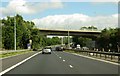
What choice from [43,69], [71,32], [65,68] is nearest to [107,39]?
[71,32]

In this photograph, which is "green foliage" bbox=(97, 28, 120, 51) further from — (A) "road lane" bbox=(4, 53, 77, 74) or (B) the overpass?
(A) "road lane" bbox=(4, 53, 77, 74)

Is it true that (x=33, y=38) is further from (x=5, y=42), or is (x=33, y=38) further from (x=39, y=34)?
(x=5, y=42)

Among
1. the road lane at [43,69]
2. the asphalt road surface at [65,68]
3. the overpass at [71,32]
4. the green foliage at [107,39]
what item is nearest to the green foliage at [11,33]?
the overpass at [71,32]

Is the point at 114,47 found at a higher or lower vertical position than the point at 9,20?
lower

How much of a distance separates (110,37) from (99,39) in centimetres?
591

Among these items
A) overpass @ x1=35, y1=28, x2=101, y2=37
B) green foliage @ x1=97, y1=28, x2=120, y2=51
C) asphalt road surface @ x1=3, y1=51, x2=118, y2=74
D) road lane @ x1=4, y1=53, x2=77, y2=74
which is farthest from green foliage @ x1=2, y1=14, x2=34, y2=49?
road lane @ x1=4, y1=53, x2=77, y2=74

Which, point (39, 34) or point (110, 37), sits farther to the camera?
point (39, 34)

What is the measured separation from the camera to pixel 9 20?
112 m

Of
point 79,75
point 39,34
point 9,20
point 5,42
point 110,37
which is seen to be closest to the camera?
point 79,75

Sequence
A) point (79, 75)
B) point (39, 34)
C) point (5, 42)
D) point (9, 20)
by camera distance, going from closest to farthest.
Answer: point (79, 75) → point (5, 42) → point (9, 20) → point (39, 34)

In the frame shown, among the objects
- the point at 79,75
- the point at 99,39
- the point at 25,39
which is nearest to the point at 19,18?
the point at 25,39

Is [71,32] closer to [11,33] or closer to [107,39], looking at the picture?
[107,39]

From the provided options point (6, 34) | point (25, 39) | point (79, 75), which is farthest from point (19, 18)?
point (79, 75)

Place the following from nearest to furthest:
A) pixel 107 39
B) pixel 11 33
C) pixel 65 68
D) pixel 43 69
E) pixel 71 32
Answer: pixel 43 69 < pixel 65 68 < pixel 11 33 < pixel 107 39 < pixel 71 32
